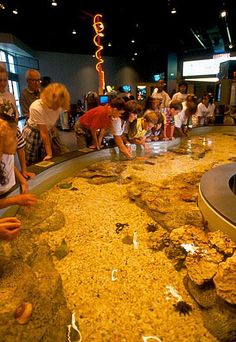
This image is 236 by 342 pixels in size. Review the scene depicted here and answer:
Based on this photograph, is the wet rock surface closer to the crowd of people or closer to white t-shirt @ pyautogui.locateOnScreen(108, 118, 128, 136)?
the crowd of people

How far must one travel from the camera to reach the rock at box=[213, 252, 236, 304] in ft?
4.20

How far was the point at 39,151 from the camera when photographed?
3.31m

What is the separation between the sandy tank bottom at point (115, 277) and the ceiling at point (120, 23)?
22.5 feet

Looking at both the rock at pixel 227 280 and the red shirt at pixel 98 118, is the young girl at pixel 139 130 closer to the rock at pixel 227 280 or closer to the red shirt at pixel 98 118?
the red shirt at pixel 98 118

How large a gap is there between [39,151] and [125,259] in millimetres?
2080


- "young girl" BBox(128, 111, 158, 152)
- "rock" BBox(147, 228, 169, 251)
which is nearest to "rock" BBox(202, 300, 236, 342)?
"rock" BBox(147, 228, 169, 251)

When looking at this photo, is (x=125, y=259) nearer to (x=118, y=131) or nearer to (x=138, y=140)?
(x=118, y=131)

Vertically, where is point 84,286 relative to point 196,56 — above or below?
below

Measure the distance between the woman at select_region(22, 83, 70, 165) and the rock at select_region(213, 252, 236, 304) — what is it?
2.25m

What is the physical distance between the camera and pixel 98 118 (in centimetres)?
370

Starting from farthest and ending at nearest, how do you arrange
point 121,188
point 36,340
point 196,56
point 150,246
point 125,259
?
point 196,56, point 121,188, point 150,246, point 125,259, point 36,340

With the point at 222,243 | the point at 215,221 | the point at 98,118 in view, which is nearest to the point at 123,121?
the point at 98,118

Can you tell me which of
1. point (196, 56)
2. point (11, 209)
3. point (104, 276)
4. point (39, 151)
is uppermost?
point (196, 56)

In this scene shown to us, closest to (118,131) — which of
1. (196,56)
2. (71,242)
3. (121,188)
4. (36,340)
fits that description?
(121,188)
